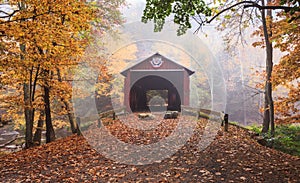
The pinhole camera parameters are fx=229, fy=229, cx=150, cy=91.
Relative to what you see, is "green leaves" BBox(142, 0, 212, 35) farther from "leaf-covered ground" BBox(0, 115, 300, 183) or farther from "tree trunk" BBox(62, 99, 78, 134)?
"tree trunk" BBox(62, 99, 78, 134)

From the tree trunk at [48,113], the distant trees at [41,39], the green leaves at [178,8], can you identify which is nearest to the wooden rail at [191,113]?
the tree trunk at [48,113]

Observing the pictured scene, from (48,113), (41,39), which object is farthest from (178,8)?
(48,113)

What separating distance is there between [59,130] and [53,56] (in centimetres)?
1506

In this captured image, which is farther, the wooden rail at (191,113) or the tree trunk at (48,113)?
the wooden rail at (191,113)

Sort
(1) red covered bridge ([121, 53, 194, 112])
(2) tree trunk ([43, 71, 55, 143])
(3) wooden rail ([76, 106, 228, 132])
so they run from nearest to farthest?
(2) tree trunk ([43, 71, 55, 143]) → (3) wooden rail ([76, 106, 228, 132]) → (1) red covered bridge ([121, 53, 194, 112])

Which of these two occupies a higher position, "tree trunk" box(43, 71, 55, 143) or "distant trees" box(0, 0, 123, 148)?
"distant trees" box(0, 0, 123, 148)

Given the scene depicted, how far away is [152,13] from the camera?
409 centimetres

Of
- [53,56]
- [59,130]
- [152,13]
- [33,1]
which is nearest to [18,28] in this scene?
[33,1]

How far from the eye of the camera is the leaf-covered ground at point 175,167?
472 centimetres

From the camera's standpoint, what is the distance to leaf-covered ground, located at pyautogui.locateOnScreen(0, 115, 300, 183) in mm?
4723

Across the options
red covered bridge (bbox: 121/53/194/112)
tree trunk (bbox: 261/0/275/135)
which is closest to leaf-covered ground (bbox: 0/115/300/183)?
tree trunk (bbox: 261/0/275/135)

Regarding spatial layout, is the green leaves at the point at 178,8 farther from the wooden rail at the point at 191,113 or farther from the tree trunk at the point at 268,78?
the wooden rail at the point at 191,113

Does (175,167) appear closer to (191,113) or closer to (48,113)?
(48,113)

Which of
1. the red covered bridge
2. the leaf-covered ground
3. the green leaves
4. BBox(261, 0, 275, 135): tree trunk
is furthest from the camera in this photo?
the red covered bridge
